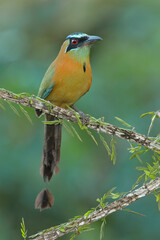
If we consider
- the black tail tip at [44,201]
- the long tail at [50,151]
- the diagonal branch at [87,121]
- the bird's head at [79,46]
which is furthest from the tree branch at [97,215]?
the bird's head at [79,46]

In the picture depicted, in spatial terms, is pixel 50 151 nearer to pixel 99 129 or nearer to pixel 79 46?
pixel 79 46

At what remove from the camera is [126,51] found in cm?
233

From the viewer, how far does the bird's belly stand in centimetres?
165

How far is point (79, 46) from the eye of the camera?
5.67 ft

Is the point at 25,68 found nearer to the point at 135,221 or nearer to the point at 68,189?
the point at 68,189

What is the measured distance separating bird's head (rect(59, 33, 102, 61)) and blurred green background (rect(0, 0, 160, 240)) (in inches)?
16.7

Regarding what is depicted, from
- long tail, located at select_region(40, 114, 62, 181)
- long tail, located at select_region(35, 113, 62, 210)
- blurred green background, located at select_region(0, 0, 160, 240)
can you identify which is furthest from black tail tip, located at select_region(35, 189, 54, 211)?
blurred green background, located at select_region(0, 0, 160, 240)

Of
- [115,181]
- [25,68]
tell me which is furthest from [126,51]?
[115,181]

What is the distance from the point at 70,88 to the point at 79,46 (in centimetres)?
21

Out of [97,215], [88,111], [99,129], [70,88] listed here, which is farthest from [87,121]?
[88,111]

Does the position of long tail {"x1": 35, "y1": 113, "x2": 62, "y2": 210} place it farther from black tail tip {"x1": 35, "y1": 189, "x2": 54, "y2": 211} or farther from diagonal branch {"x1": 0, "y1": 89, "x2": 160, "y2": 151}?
diagonal branch {"x1": 0, "y1": 89, "x2": 160, "y2": 151}

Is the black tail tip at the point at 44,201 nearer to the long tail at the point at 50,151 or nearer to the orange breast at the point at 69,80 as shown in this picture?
the long tail at the point at 50,151

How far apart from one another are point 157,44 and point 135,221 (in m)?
1.04

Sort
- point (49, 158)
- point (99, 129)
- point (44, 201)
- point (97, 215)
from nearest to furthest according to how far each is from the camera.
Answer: point (97, 215)
point (99, 129)
point (44, 201)
point (49, 158)
